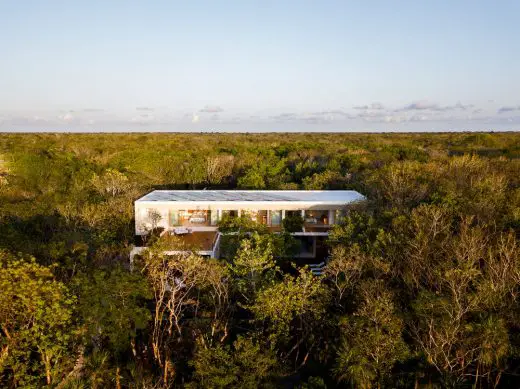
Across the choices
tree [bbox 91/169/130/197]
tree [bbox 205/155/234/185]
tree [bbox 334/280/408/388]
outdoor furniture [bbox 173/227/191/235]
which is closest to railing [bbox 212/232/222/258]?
outdoor furniture [bbox 173/227/191/235]

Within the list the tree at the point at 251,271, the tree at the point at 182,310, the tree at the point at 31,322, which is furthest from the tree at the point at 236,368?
the tree at the point at 31,322

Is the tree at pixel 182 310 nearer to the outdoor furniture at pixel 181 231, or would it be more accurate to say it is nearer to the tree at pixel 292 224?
the tree at pixel 292 224

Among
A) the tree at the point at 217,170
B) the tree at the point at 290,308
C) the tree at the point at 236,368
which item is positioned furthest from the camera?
the tree at the point at 217,170

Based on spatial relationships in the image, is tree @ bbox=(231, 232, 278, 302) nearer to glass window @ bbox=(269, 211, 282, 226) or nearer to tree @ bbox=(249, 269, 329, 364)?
tree @ bbox=(249, 269, 329, 364)

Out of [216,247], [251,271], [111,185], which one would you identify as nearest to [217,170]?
[111,185]

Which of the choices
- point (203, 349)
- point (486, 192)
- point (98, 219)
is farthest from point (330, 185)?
point (203, 349)

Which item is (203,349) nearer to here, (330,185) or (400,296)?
(400,296)

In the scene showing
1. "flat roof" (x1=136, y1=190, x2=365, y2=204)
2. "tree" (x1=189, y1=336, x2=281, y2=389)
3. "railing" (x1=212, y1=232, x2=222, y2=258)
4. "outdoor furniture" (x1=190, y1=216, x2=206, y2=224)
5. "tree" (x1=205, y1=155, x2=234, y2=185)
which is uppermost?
"tree" (x1=205, y1=155, x2=234, y2=185)
